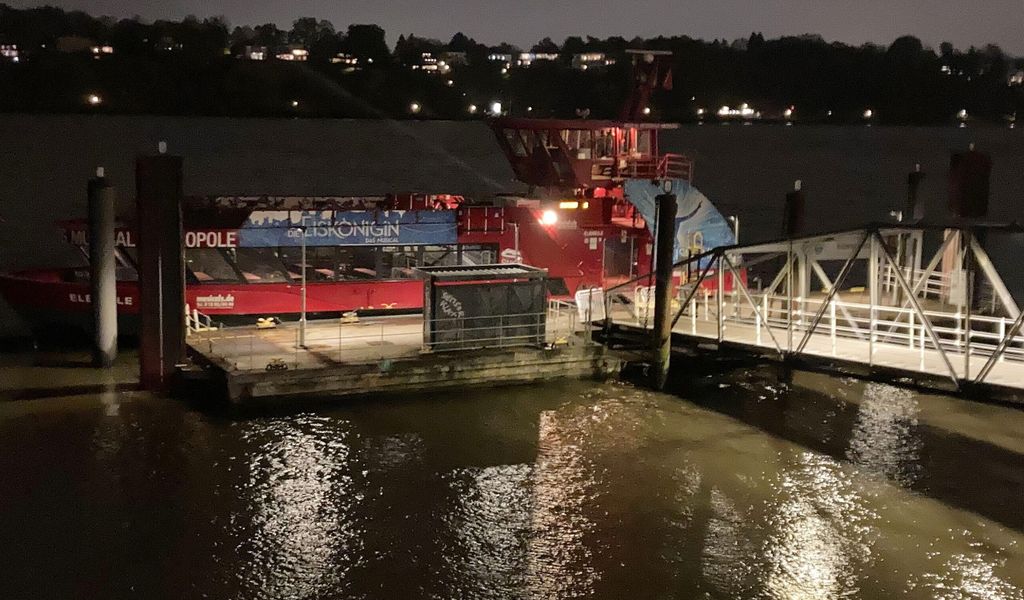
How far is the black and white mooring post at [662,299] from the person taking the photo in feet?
83.9

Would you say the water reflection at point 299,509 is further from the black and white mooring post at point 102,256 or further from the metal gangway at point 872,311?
the metal gangway at point 872,311

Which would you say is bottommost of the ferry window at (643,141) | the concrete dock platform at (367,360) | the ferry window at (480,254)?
the concrete dock platform at (367,360)

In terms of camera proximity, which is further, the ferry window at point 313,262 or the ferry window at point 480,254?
the ferry window at point 480,254

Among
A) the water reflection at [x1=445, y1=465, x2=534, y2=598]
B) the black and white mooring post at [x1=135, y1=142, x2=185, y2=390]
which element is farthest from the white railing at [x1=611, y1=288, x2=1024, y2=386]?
the black and white mooring post at [x1=135, y1=142, x2=185, y2=390]

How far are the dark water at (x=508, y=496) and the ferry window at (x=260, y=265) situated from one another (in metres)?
4.78

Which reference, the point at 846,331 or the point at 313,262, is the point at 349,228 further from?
the point at 846,331

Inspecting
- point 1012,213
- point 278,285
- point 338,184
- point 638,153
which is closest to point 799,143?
point 1012,213

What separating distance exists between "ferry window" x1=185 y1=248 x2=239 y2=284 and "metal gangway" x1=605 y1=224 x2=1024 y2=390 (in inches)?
414

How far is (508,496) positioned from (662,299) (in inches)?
332

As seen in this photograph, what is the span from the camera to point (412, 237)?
3039 centimetres

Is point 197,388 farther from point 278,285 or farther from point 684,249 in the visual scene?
point 684,249

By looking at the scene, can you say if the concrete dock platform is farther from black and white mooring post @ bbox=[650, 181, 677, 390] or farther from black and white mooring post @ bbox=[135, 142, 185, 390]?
black and white mooring post @ bbox=[650, 181, 677, 390]

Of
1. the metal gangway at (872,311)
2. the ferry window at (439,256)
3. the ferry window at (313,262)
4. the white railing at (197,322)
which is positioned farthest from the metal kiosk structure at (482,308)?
the white railing at (197,322)

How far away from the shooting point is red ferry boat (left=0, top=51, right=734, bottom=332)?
2850 cm
